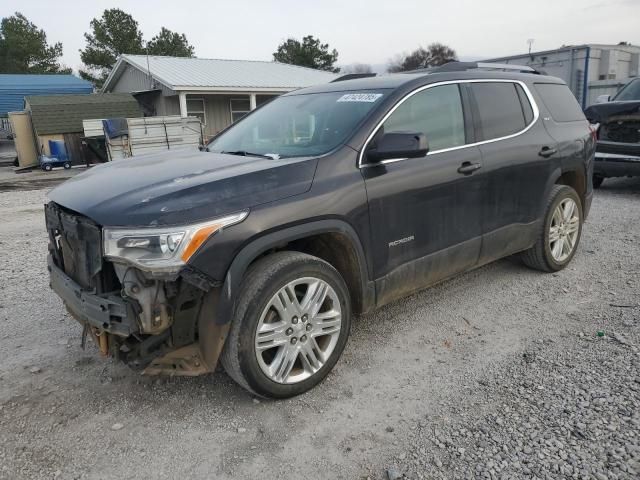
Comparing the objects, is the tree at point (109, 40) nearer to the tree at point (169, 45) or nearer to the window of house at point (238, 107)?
the tree at point (169, 45)

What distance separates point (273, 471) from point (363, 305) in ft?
4.00

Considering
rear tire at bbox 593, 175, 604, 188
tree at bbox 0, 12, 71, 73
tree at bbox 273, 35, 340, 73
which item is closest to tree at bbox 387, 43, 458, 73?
tree at bbox 273, 35, 340, 73

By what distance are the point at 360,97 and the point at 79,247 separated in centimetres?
209

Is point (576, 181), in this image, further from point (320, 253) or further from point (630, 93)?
point (630, 93)

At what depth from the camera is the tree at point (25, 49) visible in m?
44.3

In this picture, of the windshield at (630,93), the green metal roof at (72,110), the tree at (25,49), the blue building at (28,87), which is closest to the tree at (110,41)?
the tree at (25,49)

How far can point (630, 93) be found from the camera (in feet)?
30.7

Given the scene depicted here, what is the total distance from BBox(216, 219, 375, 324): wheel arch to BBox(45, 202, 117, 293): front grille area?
0.66 m

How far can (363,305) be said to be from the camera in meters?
3.33

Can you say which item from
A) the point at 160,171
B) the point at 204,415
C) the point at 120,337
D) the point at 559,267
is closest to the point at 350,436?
the point at 204,415

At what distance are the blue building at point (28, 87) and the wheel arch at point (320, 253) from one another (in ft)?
92.1

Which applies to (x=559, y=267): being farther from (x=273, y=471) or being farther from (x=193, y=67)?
(x=193, y=67)

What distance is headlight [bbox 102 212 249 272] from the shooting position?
8.18ft

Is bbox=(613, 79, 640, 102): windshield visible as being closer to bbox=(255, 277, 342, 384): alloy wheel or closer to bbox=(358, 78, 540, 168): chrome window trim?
bbox=(358, 78, 540, 168): chrome window trim
